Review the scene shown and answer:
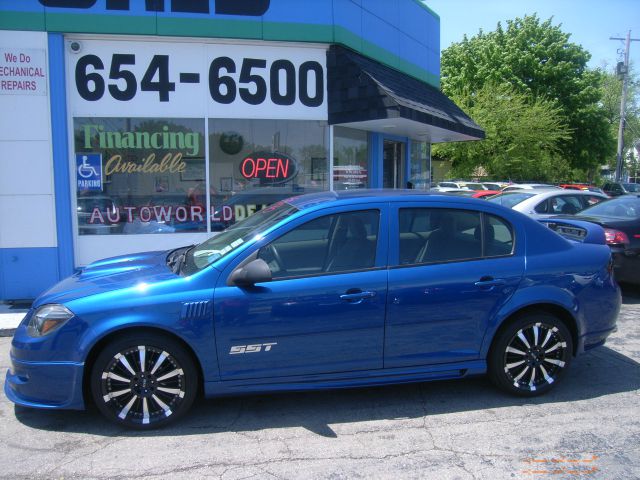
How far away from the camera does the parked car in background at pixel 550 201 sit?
8977 mm

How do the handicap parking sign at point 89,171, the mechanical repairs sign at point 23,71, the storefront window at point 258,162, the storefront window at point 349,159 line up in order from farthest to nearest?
the storefront window at point 349,159 → the storefront window at point 258,162 → the handicap parking sign at point 89,171 → the mechanical repairs sign at point 23,71

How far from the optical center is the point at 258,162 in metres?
8.70

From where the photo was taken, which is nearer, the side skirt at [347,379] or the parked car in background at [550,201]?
the side skirt at [347,379]

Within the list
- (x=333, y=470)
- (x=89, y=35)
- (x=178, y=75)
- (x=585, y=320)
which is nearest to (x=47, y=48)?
(x=89, y=35)

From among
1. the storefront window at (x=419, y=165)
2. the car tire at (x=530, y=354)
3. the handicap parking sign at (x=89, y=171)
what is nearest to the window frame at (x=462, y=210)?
the car tire at (x=530, y=354)

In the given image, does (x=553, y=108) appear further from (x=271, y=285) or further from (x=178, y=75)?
(x=271, y=285)

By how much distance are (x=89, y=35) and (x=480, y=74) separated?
2900 centimetres

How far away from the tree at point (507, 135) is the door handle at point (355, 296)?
25.7 m

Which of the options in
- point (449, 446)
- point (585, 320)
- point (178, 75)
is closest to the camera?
point (449, 446)

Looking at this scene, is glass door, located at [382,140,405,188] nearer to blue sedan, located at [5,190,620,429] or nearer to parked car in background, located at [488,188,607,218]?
parked car in background, located at [488,188,607,218]

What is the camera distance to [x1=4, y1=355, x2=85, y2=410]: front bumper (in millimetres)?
3490

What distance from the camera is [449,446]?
11.3 feet

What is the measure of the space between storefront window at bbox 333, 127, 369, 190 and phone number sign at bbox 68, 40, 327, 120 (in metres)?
0.73

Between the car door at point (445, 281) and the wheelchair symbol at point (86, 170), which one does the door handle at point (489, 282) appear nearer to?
the car door at point (445, 281)
